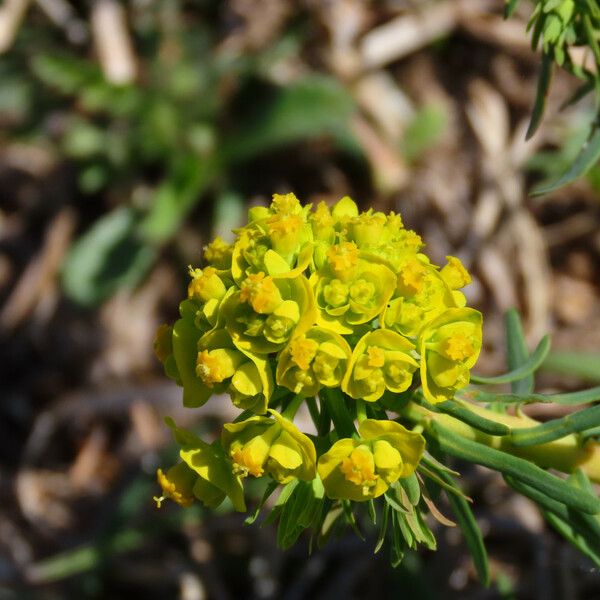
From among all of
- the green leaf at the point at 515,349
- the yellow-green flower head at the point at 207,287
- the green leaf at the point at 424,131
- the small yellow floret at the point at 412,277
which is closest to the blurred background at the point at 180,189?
the green leaf at the point at 424,131

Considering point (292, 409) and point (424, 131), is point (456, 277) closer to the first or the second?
point (292, 409)

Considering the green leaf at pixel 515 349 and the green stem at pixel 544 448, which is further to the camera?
the green leaf at pixel 515 349

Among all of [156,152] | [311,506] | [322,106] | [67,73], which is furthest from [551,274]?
[311,506]

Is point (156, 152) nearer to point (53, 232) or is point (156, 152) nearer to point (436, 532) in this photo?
point (53, 232)

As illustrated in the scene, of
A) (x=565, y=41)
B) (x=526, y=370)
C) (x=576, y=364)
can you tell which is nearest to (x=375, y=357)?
(x=526, y=370)

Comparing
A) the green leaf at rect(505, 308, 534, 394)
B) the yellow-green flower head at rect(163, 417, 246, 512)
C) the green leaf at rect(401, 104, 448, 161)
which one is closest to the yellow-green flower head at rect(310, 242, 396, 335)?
the yellow-green flower head at rect(163, 417, 246, 512)

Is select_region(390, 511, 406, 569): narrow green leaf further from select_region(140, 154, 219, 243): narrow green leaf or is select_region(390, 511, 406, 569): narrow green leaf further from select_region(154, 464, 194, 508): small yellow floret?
select_region(140, 154, 219, 243): narrow green leaf

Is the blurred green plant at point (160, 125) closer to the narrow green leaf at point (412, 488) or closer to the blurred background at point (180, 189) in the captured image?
the blurred background at point (180, 189)
